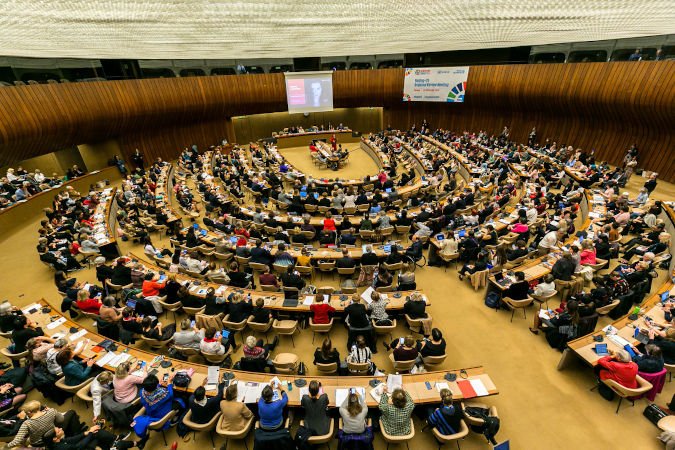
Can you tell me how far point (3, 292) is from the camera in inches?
388

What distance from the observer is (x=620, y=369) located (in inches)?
210

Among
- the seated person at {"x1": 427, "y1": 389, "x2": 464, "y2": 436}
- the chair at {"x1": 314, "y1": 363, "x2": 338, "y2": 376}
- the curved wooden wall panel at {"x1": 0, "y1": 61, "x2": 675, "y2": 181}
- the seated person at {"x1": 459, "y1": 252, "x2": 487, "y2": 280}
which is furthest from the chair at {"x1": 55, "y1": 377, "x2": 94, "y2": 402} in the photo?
the curved wooden wall panel at {"x1": 0, "y1": 61, "x2": 675, "y2": 181}

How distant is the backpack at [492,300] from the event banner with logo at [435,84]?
20878 mm

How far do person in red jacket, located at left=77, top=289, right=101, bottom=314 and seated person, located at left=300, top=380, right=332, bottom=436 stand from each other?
5974mm

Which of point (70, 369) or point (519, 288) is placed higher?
point (70, 369)

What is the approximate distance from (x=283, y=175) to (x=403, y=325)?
13.4 metres

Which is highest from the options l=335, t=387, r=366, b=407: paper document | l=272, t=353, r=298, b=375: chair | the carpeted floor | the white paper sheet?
the white paper sheet

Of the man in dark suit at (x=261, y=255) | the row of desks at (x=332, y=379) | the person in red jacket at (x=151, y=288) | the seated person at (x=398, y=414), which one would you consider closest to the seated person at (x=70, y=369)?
the row of desks at (x=332, y=379)

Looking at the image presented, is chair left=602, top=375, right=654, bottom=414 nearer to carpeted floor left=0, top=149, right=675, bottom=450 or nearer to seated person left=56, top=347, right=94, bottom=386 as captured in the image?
carpeted floor left=0, top=149, right=675, bottom=450

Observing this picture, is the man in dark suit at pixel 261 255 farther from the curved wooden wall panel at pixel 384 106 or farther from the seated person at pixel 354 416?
the curved wooden wall panel at pixel 384 106

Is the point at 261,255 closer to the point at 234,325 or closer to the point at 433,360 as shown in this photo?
the point at 234,325

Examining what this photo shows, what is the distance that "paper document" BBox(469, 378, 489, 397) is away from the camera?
17.6 feet

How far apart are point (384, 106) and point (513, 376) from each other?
2812cm

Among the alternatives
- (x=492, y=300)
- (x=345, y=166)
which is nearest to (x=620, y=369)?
(x=492, y=300)
